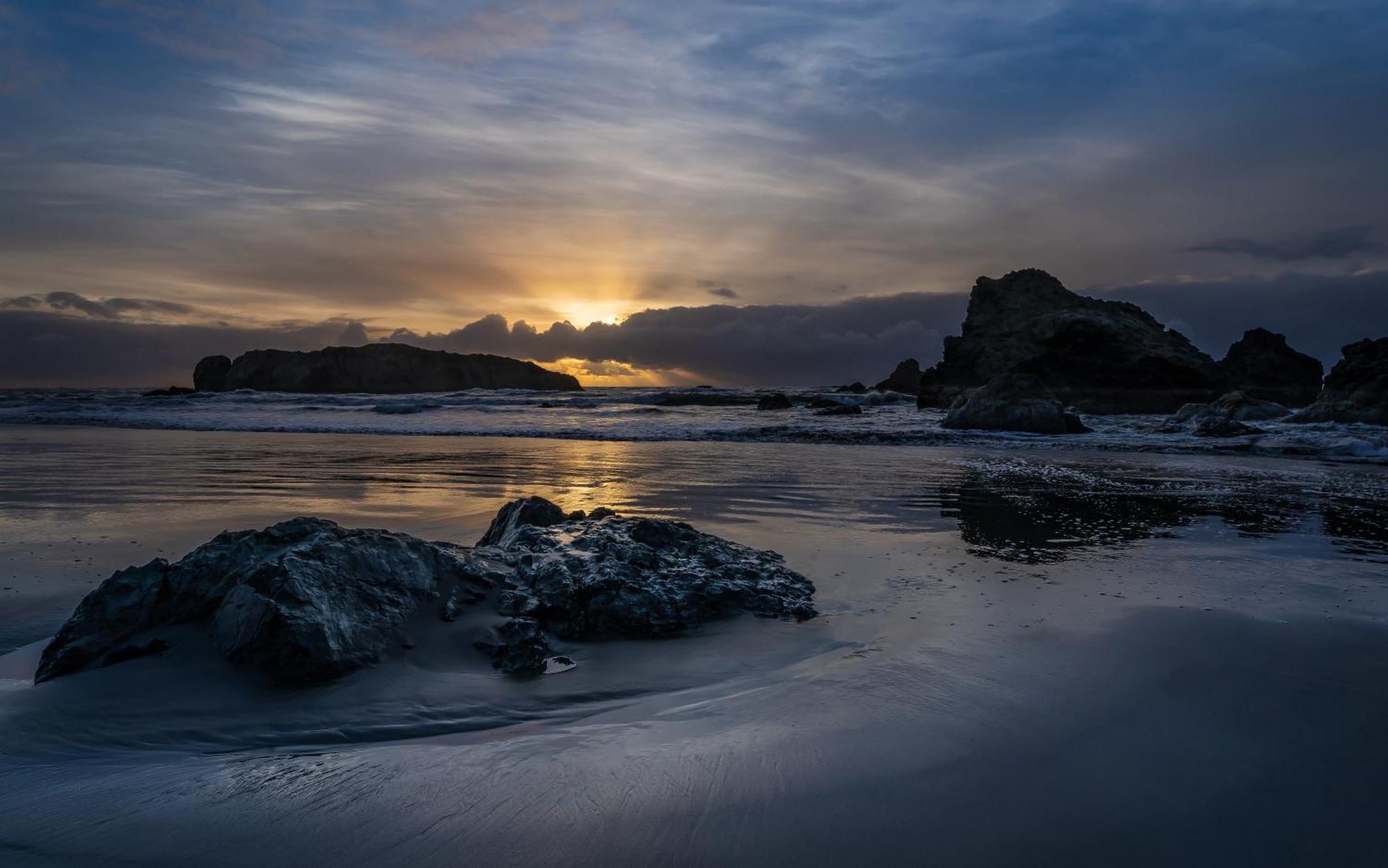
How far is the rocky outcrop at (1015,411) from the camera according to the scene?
18344mm

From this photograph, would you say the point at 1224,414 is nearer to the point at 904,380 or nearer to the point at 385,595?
the point at 385,595

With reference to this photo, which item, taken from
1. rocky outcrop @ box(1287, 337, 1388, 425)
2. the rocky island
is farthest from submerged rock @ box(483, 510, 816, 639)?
the rocky island

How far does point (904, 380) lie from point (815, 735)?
50.6 metres

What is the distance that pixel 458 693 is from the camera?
8.70 ft

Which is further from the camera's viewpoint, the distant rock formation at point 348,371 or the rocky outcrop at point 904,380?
the distant rock formation at point 348,371

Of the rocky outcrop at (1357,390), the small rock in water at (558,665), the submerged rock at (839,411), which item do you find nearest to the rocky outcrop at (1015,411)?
the submerged rock at (839,411)

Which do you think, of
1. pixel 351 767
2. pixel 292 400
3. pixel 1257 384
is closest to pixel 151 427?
pixel 292 400

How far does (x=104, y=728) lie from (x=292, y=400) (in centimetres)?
3657

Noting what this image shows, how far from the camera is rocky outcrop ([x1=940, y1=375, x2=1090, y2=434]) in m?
18.3

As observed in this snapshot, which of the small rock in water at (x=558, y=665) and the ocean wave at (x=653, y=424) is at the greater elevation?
the ocean wave at (x=653, y=424)

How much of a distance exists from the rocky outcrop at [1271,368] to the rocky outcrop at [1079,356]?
109cm

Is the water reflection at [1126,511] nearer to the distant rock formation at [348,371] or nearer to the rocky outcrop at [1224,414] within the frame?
the rocky outcrop at [1224,414]

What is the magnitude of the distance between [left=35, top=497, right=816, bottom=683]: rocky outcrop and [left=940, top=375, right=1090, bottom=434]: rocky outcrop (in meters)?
16.2

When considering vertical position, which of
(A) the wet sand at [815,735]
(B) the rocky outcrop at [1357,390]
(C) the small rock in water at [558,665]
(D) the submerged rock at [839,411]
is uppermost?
(B) the rocky outcrop at [1357,390]
